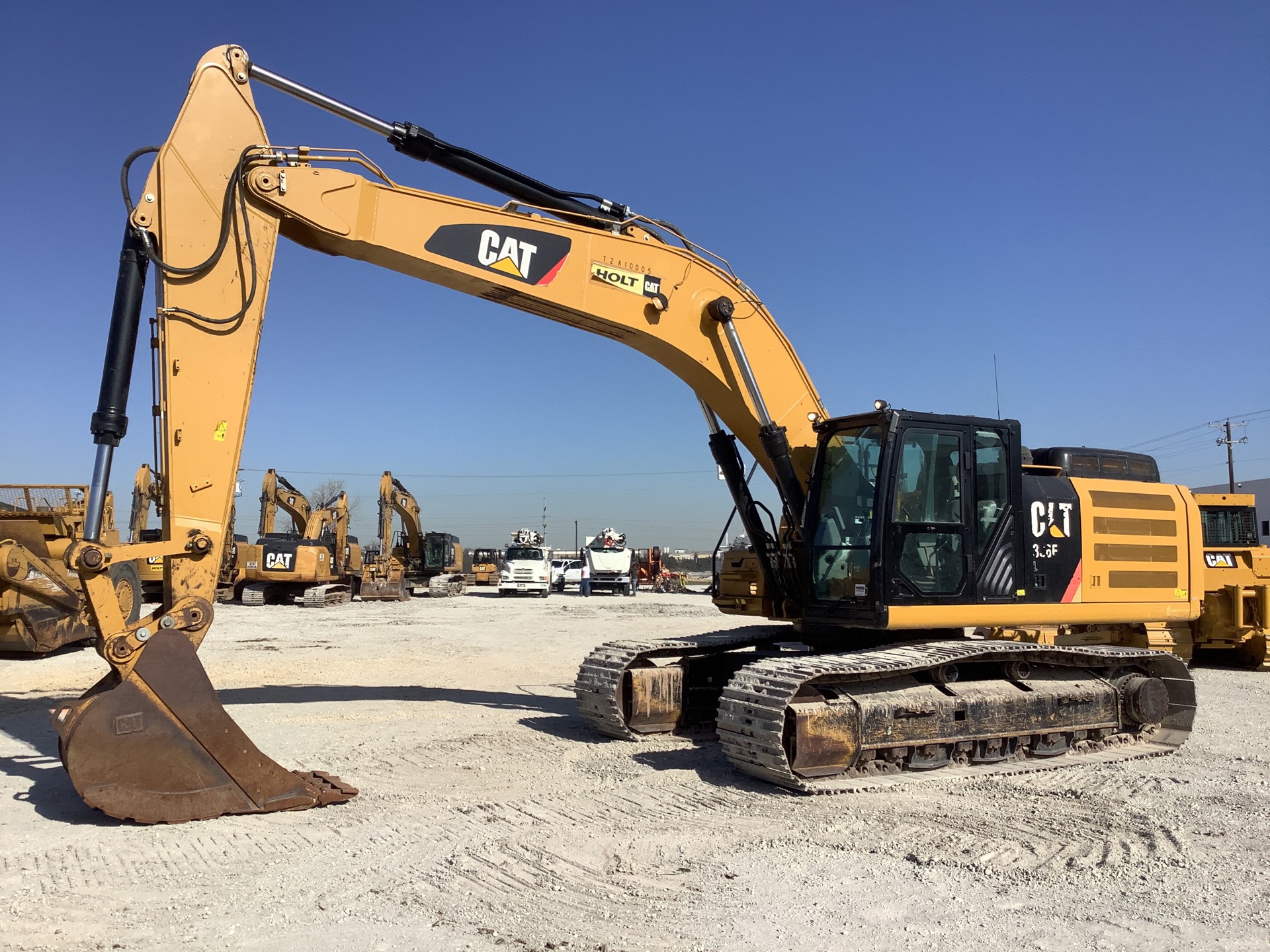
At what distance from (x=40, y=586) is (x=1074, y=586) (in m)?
11.3

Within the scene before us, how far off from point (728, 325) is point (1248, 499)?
11.1 metres

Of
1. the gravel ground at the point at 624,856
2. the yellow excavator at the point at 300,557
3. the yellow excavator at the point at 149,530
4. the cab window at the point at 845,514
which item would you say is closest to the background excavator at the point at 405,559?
the yellow excavator at the point at 300,557

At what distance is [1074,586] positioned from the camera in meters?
8.02

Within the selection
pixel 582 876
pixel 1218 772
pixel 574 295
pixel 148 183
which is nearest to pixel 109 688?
pixel 582 876

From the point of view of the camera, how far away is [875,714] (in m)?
6.84

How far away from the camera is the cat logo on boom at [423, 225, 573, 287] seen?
7.35m

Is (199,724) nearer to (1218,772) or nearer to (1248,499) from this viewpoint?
(1218,772)

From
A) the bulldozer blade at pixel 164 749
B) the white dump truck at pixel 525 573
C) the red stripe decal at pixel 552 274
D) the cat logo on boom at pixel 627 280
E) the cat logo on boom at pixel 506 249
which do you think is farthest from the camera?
the white dump truck at pixel 525 573

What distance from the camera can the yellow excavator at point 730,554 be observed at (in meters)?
5.79

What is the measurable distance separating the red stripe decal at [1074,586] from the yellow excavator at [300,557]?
2349 centimetres

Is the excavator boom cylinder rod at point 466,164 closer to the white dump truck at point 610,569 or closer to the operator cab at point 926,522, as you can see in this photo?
the operator cab at point 926,522

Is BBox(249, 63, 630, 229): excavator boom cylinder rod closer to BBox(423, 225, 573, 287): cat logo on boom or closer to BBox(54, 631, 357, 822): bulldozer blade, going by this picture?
BBox(423, 225, 573, 287): cat logo on boom

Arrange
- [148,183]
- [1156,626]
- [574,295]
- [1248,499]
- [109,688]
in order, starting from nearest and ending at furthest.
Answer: [109,688] → [148,183] → [574,295] → [1156,626] → [1248,499]

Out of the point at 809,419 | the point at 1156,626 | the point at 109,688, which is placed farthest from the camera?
the point at 1156,626
